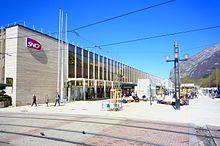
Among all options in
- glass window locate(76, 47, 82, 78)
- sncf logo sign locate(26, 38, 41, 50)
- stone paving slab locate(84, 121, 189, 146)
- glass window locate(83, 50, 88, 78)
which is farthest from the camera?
glass window locate(83, 50, 88, 78)

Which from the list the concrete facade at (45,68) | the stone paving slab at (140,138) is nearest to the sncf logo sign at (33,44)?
the concrete facade at (45,68)

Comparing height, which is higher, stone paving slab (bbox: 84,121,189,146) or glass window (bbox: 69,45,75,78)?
glass window (bbox: 69,45,75,78)

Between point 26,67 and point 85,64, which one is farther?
point 85,64

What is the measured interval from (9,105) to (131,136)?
75.2ft

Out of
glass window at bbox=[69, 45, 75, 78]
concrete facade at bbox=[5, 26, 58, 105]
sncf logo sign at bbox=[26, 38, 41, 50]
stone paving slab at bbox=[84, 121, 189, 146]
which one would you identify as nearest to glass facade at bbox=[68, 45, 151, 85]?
glass window at bbox=[69, 45, 75, 78]

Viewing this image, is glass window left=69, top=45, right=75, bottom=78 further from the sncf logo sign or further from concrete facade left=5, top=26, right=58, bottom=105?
the sncf logo sign

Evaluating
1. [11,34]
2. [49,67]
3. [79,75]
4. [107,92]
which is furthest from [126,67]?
[11,34]

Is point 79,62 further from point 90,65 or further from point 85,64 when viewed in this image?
point 90,65

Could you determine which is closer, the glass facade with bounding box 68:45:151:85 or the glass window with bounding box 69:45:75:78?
the glass window with bounding box 69:45:75:78

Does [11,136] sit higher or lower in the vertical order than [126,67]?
lower

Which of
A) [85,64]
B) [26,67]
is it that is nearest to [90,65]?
[85,64]

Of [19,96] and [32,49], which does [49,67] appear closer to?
[32,49]

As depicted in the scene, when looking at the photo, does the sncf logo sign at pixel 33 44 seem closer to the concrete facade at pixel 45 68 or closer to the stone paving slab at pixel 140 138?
the concrete facade at pixel 45 68

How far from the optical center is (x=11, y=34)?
3070 centimetres
